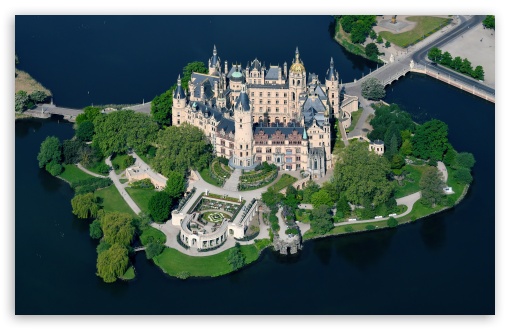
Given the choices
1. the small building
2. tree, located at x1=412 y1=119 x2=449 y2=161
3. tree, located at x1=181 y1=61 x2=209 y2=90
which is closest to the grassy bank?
the small building

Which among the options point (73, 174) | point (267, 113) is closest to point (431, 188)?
point (267, 113)

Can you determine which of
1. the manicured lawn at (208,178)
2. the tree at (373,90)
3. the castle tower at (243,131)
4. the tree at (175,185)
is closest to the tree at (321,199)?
the castle tower at (243,131)

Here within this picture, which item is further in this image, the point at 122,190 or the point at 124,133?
the point at 124,133

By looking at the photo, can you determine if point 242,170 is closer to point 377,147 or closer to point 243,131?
point 243,131

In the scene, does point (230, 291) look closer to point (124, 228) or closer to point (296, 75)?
point (124, 228)

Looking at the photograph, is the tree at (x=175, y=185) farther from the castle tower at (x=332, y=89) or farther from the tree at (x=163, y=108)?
the castle tower at (x=332, y=89)
